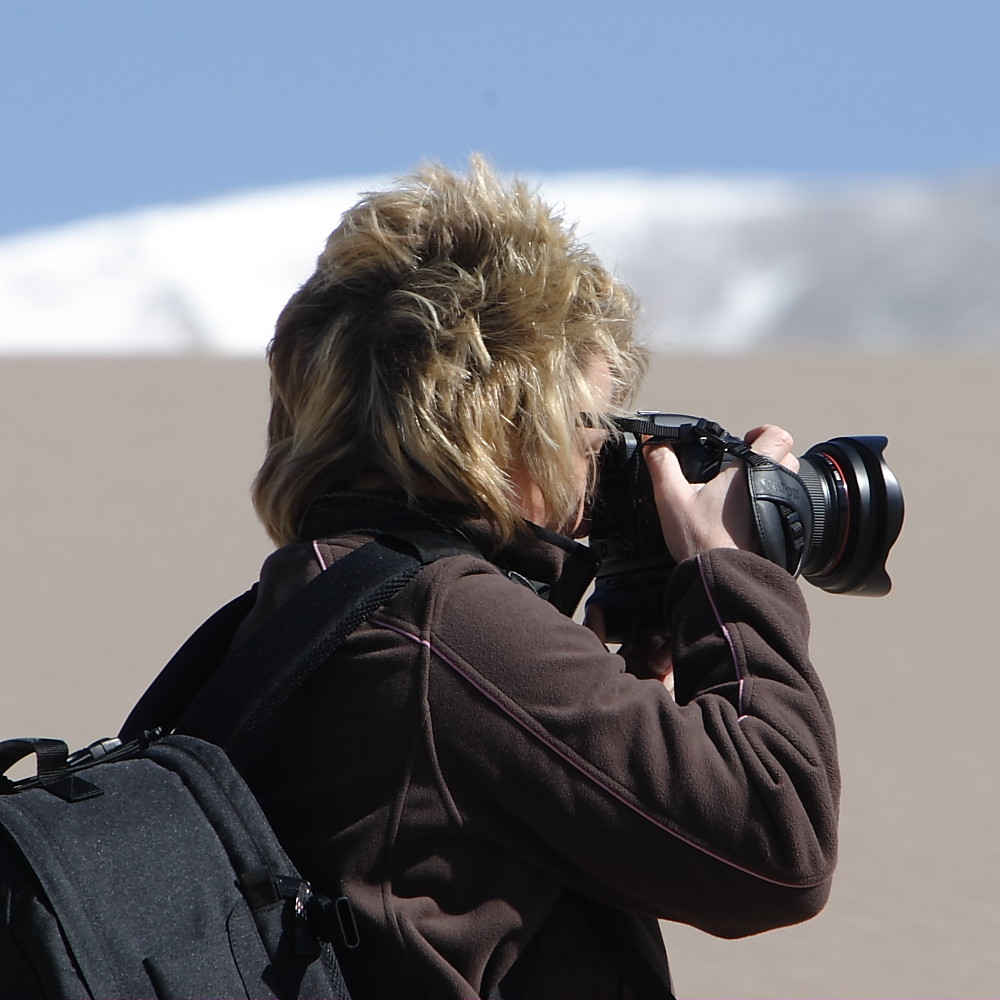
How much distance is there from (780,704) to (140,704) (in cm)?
59

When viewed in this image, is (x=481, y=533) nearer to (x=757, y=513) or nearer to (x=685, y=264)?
(x=757, y=513)

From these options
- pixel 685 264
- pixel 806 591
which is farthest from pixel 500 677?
pixel 685 264

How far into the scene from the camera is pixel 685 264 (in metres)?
43.3

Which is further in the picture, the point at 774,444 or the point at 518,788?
the point at 774,444

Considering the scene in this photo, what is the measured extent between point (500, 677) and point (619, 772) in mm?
121

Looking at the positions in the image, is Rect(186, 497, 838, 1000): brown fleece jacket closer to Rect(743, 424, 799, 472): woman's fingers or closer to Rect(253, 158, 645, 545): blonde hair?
Rect(253, 158, 645, 545): blonde hair

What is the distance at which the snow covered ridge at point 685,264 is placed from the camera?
130 ft

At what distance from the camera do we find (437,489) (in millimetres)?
1349

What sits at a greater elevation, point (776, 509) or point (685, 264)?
point (685, 264)

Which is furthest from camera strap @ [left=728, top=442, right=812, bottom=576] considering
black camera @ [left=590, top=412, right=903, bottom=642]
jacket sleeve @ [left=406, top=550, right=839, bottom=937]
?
jacket sleeve @ [left=406, top=550, right=839, bottom=937]

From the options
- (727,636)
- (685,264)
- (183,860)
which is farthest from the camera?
(685,264)

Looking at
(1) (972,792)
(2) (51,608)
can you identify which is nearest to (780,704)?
(1) (972,792)

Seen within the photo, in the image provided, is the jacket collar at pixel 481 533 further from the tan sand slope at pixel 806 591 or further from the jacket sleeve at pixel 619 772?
the tan sand slope at pixel 806 591

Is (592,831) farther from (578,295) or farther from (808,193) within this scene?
(808,193)
